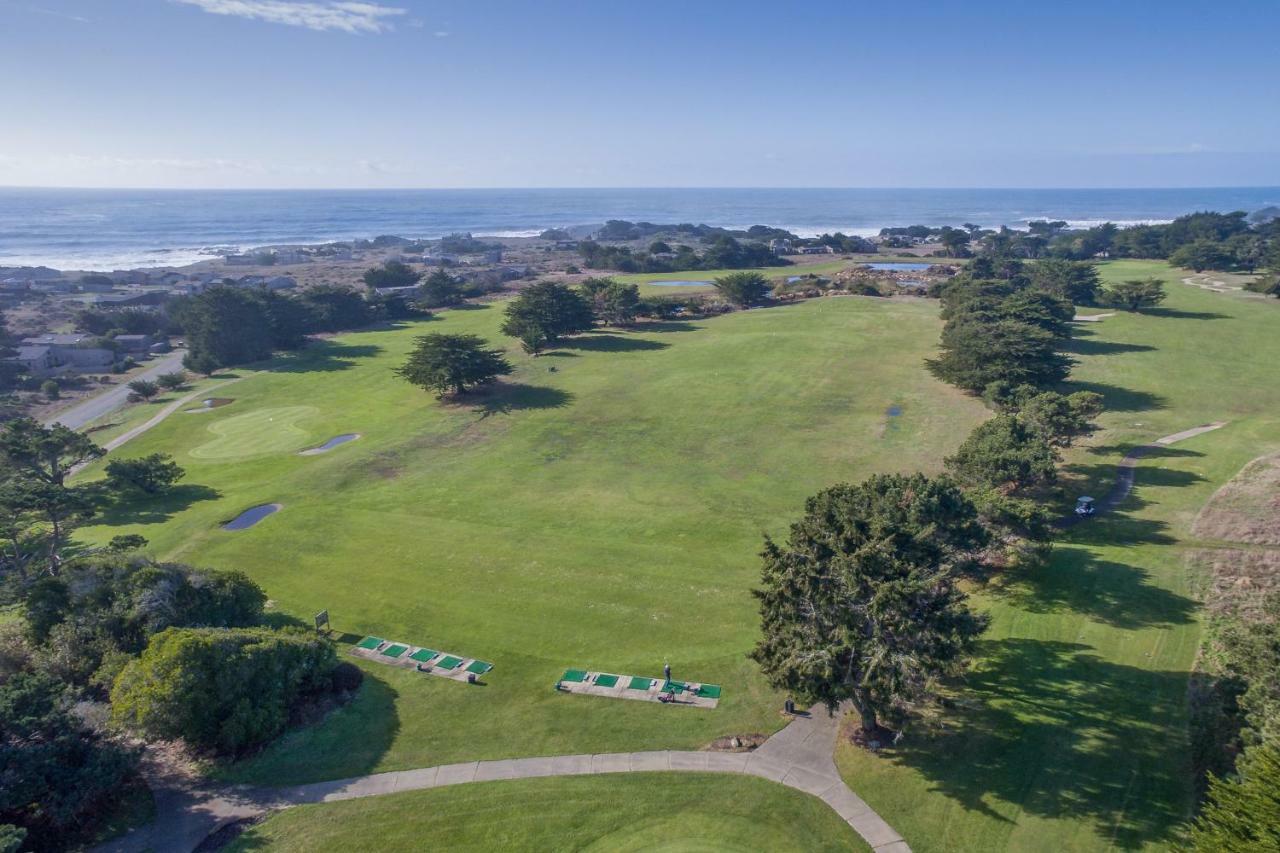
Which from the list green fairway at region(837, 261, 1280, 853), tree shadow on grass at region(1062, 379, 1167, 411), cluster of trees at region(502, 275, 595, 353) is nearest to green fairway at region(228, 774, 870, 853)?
green fairway at region(837, 261, 1280, 853)

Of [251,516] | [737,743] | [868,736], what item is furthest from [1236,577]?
[251,516]

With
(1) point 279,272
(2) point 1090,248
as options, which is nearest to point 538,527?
(1) point 279,272

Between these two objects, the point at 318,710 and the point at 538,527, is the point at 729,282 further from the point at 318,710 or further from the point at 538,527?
the point at 318,710

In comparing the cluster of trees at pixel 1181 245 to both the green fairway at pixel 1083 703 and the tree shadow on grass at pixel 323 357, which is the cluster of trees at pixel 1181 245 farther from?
the tree shadow on grass at pixel 323 357

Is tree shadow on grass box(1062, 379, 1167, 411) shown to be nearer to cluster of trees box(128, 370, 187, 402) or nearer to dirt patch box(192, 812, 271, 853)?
dirt patch box(192, 812, 271, 853)

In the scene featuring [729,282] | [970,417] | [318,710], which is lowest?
[318,710]

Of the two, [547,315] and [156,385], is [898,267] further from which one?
[156,385]
